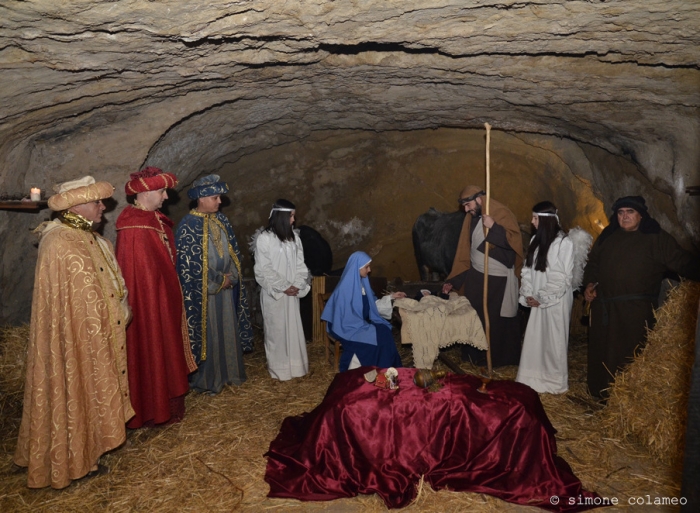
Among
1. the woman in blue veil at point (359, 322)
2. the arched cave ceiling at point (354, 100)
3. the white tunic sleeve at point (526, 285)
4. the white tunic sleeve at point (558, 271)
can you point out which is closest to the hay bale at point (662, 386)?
the white tunic sleeve at point (558, 271)

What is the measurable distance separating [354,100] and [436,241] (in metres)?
2.68

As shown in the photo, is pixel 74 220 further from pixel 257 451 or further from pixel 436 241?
pixel 436 241

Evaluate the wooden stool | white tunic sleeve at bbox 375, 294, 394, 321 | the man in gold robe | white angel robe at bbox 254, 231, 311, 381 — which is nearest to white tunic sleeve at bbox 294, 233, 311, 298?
white angel robe at bbox 254, 231, 311, 381

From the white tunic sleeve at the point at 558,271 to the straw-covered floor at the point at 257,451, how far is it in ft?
3.13

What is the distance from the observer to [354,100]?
6.40m

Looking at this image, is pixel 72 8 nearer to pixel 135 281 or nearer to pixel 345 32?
pixel 345 32

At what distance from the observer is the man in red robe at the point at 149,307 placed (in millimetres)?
4820

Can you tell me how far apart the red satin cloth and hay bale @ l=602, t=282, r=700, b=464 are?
1.07m

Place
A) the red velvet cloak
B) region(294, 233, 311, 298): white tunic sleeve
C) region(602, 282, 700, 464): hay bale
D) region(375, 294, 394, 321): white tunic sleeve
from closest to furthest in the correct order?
region(602, 282, 700, 464): hay bale
the red velvet cloak
region(375, 294, 394, 321): white tunic sleeve
region(294, 233, 311, 298): white tunic sleeve

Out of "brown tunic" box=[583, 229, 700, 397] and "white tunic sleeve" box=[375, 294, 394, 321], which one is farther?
"white tunic sleeve" box=[375, 294, 394, 321]

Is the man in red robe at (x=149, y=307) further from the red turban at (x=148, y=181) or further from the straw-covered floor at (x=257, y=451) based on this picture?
the straw-covered floor at (x=257, y=451)

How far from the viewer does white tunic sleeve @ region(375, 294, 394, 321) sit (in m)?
5.79

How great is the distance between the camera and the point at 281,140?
8.03 meters

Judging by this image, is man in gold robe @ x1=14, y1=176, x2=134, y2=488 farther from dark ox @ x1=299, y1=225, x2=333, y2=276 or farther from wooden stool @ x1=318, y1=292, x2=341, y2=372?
dark ox @ x1=299, y1=225, x2=333, y2=276
